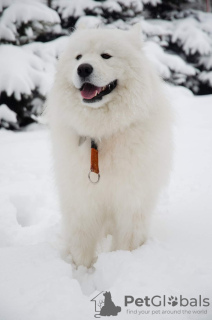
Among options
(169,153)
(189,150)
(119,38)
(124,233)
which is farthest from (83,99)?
(189,150)

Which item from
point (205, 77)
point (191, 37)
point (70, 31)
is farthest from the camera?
point (205, 77)

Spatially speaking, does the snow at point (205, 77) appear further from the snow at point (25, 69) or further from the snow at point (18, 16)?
the snow at point (18, 16)

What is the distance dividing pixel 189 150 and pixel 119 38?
2893mm

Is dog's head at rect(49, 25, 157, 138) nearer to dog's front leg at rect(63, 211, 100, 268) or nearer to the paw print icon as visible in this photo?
dog's front leg at rect(63, 211, 100, 268)

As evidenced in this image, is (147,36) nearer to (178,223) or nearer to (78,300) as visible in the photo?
(178,223)

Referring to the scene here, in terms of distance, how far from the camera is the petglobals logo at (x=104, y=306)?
1.50 m

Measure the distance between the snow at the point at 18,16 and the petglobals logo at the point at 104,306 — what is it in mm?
6094

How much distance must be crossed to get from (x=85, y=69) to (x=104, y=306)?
153 cm

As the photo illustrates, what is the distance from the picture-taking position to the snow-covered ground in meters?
1.55

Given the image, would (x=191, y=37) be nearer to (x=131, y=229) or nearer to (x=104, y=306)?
(x=131, y=229)

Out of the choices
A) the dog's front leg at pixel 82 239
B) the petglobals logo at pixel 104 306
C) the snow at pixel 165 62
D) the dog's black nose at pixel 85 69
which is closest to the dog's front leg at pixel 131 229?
the dog's front leg at pixel 82 239

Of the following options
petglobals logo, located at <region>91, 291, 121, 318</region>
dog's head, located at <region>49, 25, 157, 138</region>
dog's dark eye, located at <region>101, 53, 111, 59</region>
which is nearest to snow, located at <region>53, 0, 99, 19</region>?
dog's head, located at <region>49, 25, 157, 138</region>

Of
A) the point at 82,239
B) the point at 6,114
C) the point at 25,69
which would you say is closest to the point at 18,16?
the point at 25,69

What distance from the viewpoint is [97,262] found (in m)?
2.01
